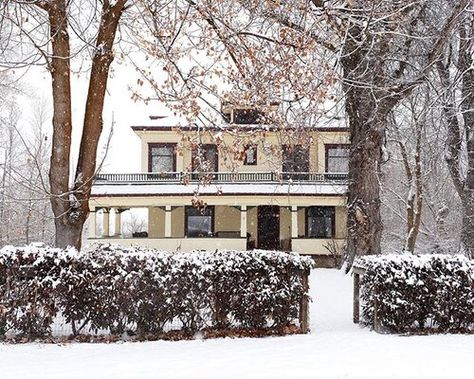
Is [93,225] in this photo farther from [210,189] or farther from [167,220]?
[210,189]

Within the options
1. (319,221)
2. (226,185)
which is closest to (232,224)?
(226,185)

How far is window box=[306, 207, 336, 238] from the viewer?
29.7 metres

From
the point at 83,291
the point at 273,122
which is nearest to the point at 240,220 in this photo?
the point at 273,122

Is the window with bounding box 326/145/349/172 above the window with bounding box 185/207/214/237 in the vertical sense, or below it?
above

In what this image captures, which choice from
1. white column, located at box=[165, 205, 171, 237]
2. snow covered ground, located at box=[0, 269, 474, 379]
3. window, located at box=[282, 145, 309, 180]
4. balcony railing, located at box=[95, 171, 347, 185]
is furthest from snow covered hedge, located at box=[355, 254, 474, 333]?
white column, located at box=[165, 205, 171, 237]

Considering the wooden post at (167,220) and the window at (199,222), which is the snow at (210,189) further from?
the window at (199,222)

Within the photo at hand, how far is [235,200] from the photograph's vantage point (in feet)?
90.4

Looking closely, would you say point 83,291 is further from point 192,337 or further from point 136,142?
point 136,142

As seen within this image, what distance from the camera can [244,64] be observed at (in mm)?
9086

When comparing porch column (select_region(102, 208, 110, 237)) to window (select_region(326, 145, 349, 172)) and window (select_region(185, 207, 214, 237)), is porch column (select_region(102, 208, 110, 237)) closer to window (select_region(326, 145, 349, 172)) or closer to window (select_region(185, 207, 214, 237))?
window (select_region(185, 207, 214, 237))

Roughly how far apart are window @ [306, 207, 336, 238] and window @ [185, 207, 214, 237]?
17.2ft

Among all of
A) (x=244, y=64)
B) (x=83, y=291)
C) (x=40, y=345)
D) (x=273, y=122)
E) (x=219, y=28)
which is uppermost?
(x=219, y=28)

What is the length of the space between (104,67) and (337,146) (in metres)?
21.3

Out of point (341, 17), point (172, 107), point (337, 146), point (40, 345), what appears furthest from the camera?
point (337, 146)
